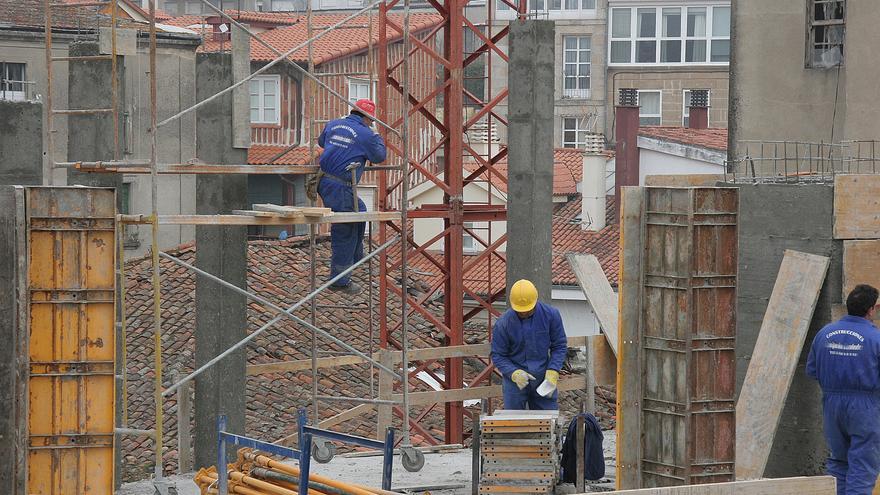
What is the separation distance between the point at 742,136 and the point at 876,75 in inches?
93.8

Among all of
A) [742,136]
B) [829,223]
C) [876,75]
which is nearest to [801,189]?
[829,223]

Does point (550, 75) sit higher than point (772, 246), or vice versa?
point (550, 75)

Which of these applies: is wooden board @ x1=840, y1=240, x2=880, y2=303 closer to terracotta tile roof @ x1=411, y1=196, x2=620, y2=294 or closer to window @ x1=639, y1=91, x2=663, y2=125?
terracotta tile roof @ x1=411, y1=196, x2=620, y2=294

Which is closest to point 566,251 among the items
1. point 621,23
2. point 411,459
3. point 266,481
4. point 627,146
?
point 627,146

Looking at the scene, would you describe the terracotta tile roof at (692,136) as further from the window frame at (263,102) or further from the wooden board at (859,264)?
the wooden board at (859,264)

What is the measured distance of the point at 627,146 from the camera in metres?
38.3

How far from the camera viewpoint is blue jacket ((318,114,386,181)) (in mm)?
14328

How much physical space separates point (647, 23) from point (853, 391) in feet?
148

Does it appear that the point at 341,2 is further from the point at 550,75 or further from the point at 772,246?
the point at 772,246

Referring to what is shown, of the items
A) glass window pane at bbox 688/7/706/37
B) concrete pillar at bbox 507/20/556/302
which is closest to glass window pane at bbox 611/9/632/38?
glass window pane at bbox 688/7/706/37

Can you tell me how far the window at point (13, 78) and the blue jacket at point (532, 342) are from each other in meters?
26.8

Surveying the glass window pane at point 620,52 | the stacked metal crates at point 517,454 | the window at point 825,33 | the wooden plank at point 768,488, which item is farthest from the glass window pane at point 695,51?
the wooden plank at point 768,488

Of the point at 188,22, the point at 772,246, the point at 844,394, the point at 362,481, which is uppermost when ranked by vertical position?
the point at 188,22

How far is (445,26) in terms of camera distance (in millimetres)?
18219
